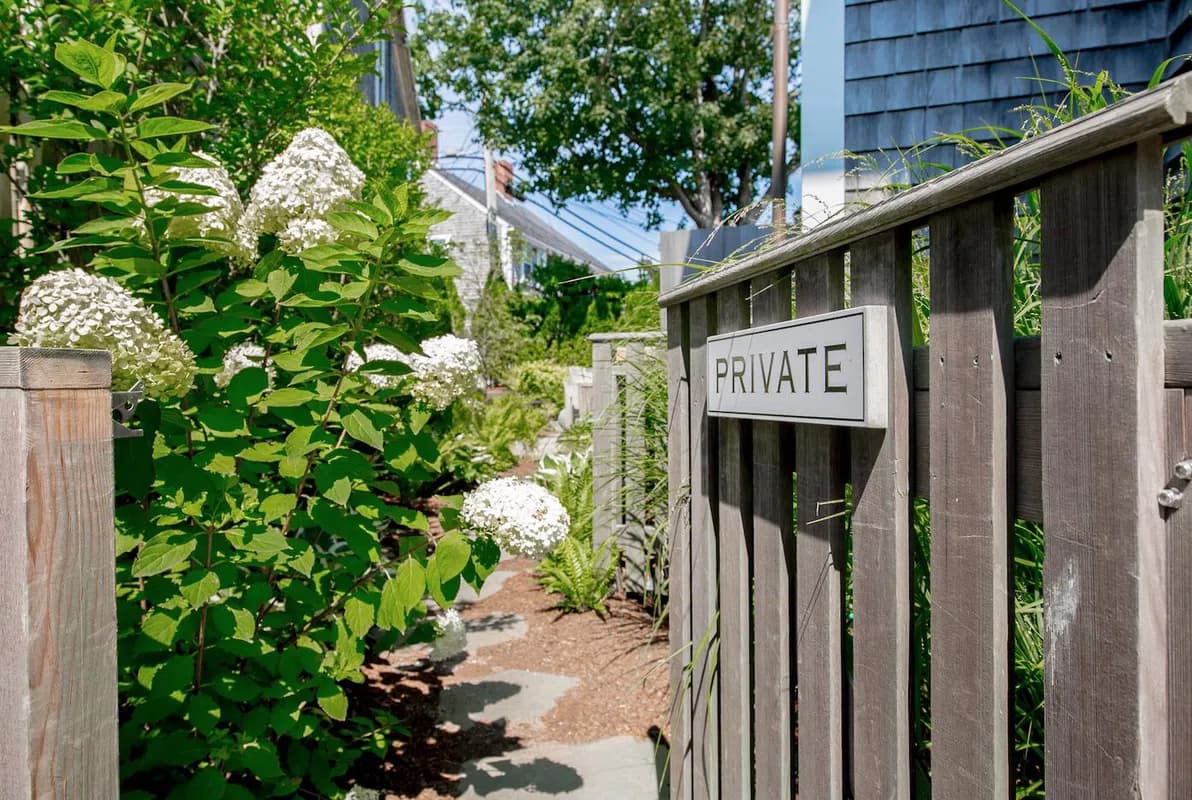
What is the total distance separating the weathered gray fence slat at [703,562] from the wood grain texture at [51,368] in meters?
1.14

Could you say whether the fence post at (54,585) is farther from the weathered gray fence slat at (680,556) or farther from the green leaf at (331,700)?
the weathered gray fence slat at (680,556)

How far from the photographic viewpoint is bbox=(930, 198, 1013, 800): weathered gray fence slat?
931 millimetres

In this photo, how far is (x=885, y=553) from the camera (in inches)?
45.1

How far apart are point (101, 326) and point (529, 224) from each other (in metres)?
26.2

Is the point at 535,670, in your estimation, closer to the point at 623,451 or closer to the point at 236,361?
the point at 623,451

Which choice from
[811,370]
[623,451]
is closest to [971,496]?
[811,370]

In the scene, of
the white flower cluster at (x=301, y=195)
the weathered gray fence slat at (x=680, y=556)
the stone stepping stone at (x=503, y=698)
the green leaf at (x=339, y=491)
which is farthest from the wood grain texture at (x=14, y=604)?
the stone stepping stone at (x=503, y=698)

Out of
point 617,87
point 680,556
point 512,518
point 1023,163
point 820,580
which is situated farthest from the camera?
point 617,87

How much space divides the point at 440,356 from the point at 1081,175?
154 centimetres

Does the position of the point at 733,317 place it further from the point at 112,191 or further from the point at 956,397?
the point at 112,191

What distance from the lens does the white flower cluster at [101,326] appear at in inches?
53.8

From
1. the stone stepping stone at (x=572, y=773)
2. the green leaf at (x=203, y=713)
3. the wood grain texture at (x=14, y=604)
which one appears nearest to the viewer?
the wood grain texture at (x=14, y=604)

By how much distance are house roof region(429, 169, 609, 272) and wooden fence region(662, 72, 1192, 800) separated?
62.6 feet

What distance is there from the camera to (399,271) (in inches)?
72.0
